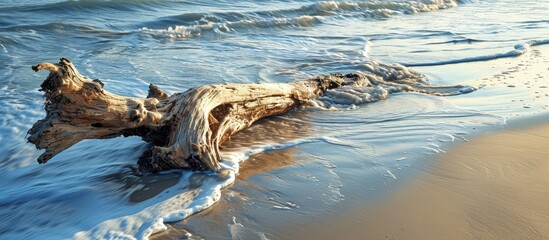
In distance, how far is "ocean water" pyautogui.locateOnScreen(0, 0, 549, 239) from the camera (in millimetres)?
3531

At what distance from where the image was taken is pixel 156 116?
389 cm

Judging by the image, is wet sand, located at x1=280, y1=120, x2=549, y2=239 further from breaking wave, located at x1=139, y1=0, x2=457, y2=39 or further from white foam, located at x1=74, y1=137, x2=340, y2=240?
breaking wave, located at x1=139, y1=0, x2=457, y2=39

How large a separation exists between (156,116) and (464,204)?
6.61ft

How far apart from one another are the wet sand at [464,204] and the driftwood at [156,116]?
1110mm

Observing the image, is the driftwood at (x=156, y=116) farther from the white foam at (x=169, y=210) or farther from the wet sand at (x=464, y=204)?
the wet sand at (x=464, y=204)

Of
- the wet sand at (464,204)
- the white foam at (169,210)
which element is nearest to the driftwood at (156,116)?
the white foam at (169,210)

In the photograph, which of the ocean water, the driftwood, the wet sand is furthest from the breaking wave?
the wet sand

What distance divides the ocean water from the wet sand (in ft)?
0.50

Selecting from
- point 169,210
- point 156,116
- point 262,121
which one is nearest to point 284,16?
point 262,121

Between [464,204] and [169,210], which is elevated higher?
[464,204]

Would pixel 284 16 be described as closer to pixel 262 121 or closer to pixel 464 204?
pixel 262 121

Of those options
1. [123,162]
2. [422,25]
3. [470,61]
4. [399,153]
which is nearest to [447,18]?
[422,25]

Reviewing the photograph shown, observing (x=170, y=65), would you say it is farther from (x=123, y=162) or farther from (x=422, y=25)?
(x=422, y=25)

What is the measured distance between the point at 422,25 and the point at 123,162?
980 centimetres
